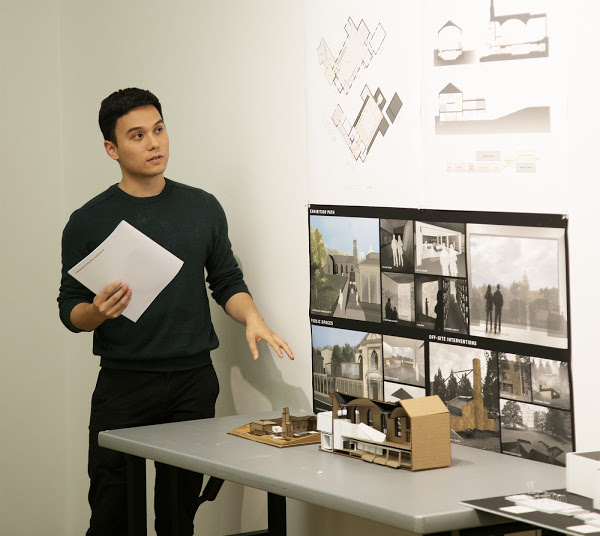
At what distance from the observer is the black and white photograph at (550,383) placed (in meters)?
2.41

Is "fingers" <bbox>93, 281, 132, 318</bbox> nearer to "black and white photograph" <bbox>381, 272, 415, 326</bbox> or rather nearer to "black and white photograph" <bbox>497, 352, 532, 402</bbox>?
"black and white photograph" <bbox>381, 272, 415, 326</bbox>

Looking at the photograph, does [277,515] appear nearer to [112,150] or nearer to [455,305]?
[455,305]

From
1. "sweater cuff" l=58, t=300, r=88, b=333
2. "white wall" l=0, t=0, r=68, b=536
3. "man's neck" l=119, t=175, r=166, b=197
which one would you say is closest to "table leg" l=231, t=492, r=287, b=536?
"sweater cuff" l=58, t=300, r=88, b=333

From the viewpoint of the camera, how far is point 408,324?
2852mm

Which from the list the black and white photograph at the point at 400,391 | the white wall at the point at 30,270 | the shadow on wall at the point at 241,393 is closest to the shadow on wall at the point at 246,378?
the shadow on wall at the point at 241,393

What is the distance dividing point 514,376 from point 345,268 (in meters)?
0.71

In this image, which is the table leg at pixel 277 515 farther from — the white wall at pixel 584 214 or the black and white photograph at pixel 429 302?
the white wall at pixel 584 214

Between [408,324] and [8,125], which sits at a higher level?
[8,125]

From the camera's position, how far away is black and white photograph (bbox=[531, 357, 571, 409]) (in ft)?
7.92

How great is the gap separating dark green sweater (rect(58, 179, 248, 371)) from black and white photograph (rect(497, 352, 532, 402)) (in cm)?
104

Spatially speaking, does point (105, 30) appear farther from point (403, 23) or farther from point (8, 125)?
point (403, 23)

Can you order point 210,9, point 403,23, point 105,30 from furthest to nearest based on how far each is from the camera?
point 105,30, point 210,9, point 403,23

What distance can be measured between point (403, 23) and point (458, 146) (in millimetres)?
400

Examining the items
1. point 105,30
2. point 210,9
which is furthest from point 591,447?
point 105,30
